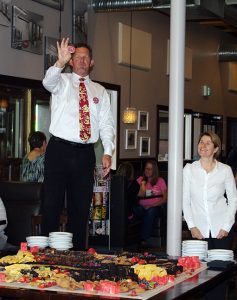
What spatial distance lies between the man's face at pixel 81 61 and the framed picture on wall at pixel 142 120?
746cm

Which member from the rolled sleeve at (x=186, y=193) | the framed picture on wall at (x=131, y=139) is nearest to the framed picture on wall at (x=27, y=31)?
the framed picture on wall at (x=131, y=139)

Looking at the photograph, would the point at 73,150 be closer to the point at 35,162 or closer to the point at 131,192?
the point at 35,162

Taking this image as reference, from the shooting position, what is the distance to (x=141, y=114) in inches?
495

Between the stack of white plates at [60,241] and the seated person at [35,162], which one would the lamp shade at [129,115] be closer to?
the seated person at [35,162]

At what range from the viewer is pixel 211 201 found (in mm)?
5277

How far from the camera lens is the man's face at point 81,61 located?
4785mm

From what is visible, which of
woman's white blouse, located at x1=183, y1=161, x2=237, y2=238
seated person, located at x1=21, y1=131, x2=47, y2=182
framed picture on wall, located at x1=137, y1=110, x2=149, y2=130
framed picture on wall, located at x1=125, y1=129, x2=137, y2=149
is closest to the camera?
woman's white blouse, located at x1=183, y1=161, x2=237, y2=238

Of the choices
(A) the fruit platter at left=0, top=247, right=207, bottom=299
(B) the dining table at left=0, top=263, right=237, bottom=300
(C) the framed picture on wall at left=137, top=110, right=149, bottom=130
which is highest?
(C) the framed picture on wall at left=137, top=110, right=149, bottom=130

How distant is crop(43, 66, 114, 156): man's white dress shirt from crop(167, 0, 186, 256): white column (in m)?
0.77

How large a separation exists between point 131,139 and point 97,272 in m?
8.80

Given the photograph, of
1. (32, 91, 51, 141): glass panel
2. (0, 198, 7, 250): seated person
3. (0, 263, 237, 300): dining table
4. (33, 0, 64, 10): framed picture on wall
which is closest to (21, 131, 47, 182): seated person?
(32, 91, 51, 141): glass panel

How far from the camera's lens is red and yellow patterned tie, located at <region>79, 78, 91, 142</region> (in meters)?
4.92

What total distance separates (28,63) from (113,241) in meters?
2.44

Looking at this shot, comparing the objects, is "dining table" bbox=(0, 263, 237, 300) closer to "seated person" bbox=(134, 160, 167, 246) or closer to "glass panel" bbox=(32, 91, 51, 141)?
"glass panel" bbox=(32, 91, 51, 141)
